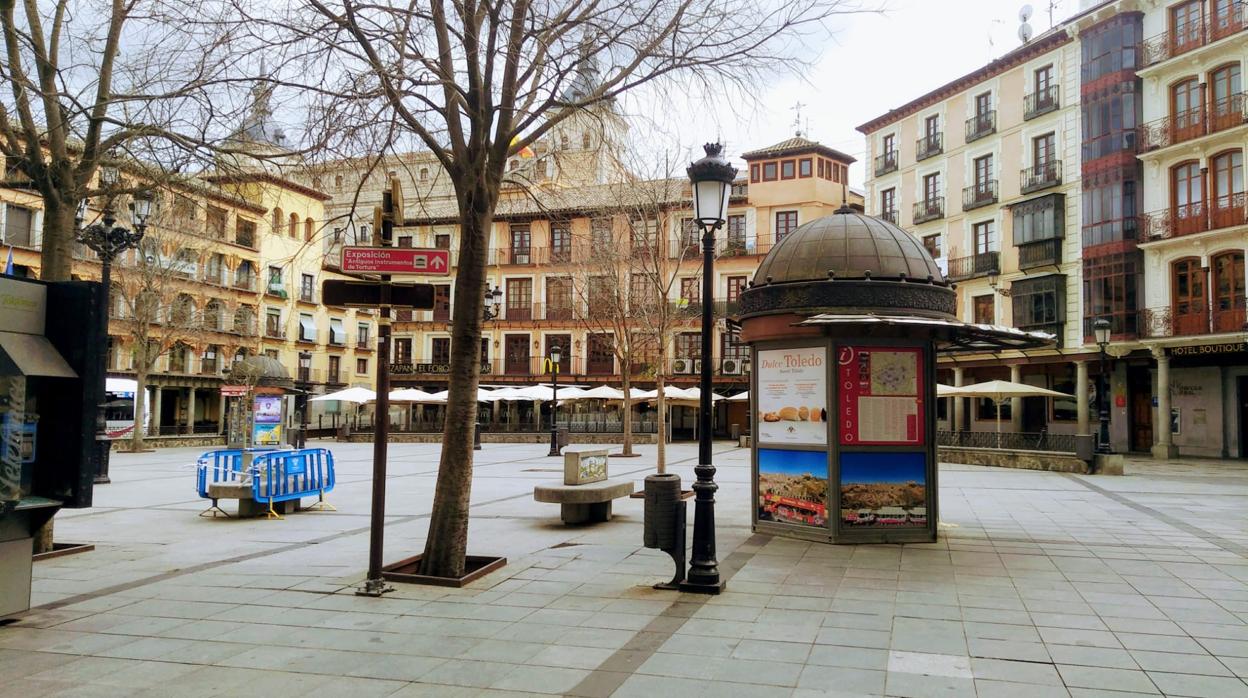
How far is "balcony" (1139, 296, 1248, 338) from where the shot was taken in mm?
27281

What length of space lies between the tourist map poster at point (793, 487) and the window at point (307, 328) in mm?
48697

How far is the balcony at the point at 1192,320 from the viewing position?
27.3 meters

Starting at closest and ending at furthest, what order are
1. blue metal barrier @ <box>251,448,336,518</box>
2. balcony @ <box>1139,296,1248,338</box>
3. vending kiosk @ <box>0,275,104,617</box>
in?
vending kiosk @ <box>0,275,104,617</box> → blue metal barrier @ <box>251,448,336,518</box> → balcony @ <box>1139,296,1248,338</box>

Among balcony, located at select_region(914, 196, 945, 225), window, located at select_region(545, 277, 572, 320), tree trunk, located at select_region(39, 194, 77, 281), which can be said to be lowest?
tree trunk, located at select_region(39, 194, 77, 281)

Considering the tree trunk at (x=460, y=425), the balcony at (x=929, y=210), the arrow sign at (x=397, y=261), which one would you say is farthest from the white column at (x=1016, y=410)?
the arrow sign at (x=397, y=261)

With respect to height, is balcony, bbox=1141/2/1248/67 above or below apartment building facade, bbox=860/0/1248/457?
above

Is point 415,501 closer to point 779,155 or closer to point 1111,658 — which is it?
point 1111,658

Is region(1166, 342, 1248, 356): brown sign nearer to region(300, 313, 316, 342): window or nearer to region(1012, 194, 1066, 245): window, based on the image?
region(1012, 194, 1066, 245): window

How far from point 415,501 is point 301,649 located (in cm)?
954

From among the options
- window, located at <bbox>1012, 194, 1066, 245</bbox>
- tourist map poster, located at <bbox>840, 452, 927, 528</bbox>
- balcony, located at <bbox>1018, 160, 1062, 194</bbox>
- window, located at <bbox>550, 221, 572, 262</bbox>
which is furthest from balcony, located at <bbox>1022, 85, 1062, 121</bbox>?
tourist map poster, located at <bbox>840, 452, 927, 528</bbox>

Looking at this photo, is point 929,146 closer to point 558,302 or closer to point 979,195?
point 979,195

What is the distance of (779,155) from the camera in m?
47.0

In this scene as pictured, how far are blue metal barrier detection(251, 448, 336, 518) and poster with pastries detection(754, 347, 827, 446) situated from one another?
673 centimetres

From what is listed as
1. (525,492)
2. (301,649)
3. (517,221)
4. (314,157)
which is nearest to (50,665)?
(301,649)
